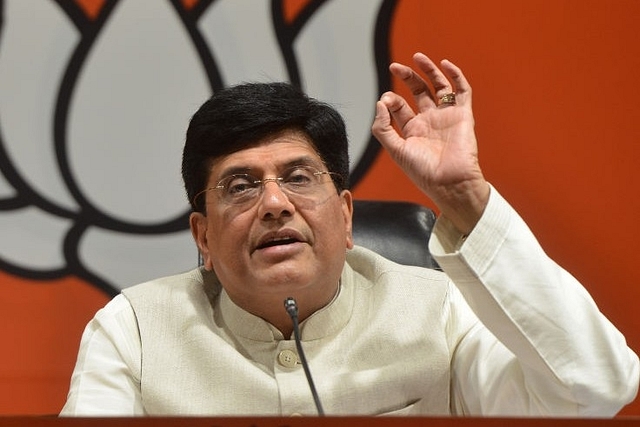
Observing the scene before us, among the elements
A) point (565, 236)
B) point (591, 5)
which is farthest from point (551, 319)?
point (591, 5)

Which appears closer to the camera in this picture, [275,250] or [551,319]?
[551,319]

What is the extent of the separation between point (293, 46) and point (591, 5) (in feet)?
2.65

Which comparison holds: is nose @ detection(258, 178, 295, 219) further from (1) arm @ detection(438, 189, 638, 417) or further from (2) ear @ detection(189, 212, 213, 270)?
(1) arm @ detection(438, 189, 638, 417)

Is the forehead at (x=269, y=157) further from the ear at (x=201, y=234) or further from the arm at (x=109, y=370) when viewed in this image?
the arm at (x=109, y=370)

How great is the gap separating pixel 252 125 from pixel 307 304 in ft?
1.07

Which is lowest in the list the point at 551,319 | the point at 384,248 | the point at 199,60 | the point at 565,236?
the point at 565,236

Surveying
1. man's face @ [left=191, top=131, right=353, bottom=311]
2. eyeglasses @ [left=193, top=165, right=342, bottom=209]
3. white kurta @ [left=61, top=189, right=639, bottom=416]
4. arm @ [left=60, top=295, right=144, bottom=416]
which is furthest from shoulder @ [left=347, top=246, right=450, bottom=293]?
arm @ [left=60, top=295, right=144, bottom=416]

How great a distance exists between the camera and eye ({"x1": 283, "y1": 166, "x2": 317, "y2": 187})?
1581mm

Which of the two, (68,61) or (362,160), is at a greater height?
(68,61)

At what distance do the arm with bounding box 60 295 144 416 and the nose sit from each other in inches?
12.8

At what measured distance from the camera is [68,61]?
2502 mm

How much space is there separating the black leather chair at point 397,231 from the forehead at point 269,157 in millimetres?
371

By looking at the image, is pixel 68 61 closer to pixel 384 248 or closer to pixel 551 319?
pixel 384 248

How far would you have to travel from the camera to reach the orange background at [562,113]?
244cm
